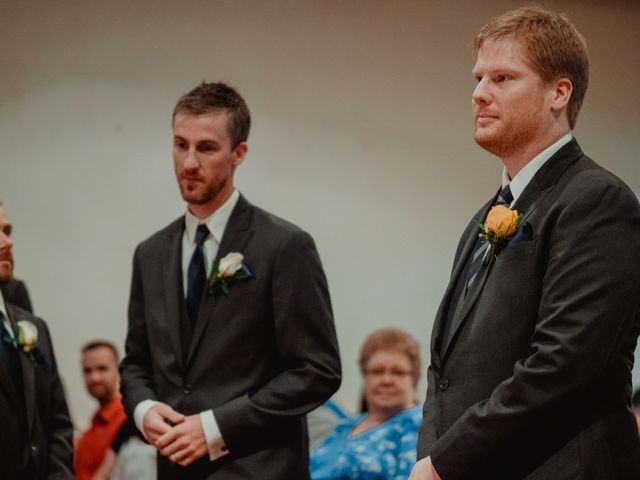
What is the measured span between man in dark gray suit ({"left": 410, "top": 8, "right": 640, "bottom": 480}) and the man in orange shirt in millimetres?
3322

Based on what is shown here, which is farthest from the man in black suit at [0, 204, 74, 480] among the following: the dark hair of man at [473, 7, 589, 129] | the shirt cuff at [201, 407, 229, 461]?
the dark hair of man at [473, 7, 589, 129]

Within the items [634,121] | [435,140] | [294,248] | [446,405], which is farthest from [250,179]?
[446,405]

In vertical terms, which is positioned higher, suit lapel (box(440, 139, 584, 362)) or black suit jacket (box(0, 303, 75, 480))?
suit lapel (box(440, 139, 584, 362))

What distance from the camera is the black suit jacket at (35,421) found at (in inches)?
132

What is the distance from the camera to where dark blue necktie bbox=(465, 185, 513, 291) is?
2390mm

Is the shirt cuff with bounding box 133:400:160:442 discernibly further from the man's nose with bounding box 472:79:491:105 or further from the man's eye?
the man's nose with bounding box 472:79:491:105

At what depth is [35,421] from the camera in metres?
3.47

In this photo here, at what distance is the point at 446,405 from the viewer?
2.34m

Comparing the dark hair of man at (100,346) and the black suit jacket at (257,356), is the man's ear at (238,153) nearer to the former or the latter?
the black suit jacket at (257,356)

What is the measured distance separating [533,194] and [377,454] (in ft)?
6.22

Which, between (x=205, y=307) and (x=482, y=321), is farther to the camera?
(x=205, y=307)

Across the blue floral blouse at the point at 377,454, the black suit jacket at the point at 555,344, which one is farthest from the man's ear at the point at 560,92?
the blue floral blouse at the point at 377,454

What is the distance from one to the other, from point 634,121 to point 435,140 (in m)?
1.29

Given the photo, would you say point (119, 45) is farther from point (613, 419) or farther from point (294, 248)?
point (613, 419)
